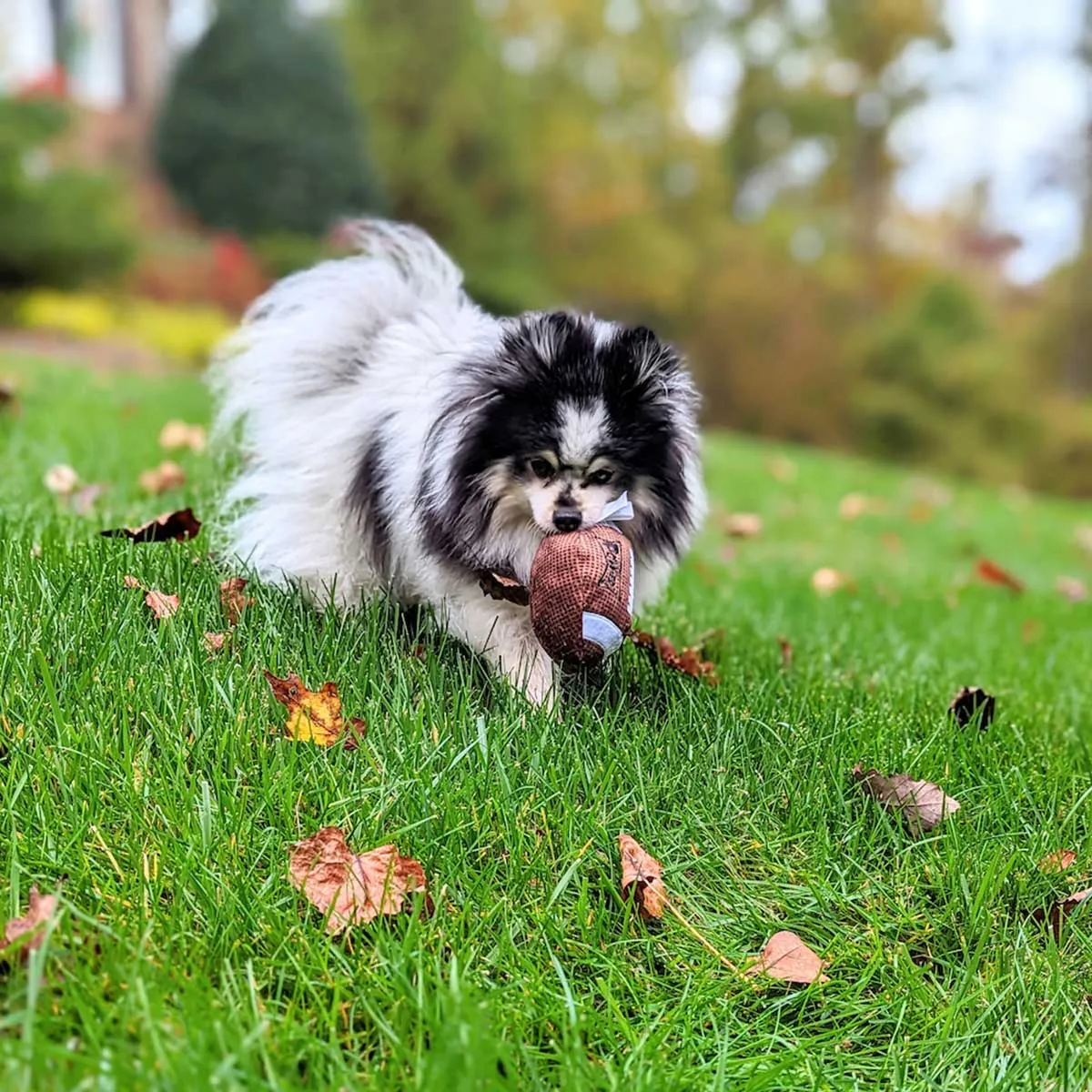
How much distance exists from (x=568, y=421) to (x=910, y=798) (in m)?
1.16

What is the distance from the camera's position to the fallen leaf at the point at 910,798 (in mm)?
2266

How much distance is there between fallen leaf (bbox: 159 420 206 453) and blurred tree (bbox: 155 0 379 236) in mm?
11026

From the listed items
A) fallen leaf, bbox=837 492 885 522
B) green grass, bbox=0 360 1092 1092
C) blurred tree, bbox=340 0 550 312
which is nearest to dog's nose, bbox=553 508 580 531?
green grass, bbox=0 360 1092 1092

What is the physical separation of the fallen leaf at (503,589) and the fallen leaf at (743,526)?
153 inches

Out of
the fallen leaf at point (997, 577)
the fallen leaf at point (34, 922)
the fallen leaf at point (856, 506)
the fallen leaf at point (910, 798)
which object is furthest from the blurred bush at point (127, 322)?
the fallen leaf at point (34, 922)

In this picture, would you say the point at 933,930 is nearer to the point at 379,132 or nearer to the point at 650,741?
the point at 650,741

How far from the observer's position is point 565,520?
8.46 ft

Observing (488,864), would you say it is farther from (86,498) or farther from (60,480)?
(60,480)

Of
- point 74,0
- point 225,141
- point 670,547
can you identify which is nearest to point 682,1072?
point 670,547

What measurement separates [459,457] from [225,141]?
1438 cm

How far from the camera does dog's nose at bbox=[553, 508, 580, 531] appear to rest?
8.46 feet

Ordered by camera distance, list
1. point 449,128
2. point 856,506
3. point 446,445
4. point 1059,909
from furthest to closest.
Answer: point 449,128
point 856,506
point 446,445
point 1059,909

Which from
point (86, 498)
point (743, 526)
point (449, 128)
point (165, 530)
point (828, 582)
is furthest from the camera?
point (449, 128)

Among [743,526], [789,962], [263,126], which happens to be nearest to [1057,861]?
[789,962]
